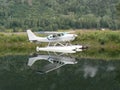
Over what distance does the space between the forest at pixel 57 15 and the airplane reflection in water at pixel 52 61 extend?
1166 inches

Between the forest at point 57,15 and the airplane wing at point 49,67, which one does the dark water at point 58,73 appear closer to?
the airplane wing at point 49,67

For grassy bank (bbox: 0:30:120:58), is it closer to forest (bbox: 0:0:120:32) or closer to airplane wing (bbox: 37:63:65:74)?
airplane wing (bbox: 37:63:65:74)

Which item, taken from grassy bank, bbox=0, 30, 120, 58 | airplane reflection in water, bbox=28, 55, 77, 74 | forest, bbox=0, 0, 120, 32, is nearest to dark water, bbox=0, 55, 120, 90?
airplane reflection in water, bbox=28, 55, 77, 74

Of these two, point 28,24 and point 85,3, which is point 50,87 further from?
point 85,3

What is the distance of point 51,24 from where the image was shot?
5959cm

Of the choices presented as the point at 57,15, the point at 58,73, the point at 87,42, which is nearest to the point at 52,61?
the point at 58,73

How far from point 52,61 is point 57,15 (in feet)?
126

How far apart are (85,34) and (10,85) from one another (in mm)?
21280

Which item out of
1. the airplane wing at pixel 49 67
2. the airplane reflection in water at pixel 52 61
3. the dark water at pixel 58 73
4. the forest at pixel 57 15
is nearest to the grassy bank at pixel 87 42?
the airplane reflection in water at pixel 52 61

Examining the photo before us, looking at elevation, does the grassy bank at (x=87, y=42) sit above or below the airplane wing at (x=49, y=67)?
A: below

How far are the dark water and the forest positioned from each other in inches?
1212

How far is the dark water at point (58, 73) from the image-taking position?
19.4m

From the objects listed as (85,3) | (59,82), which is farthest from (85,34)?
(85,3)

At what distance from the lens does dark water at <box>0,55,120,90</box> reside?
1944 centimetres
